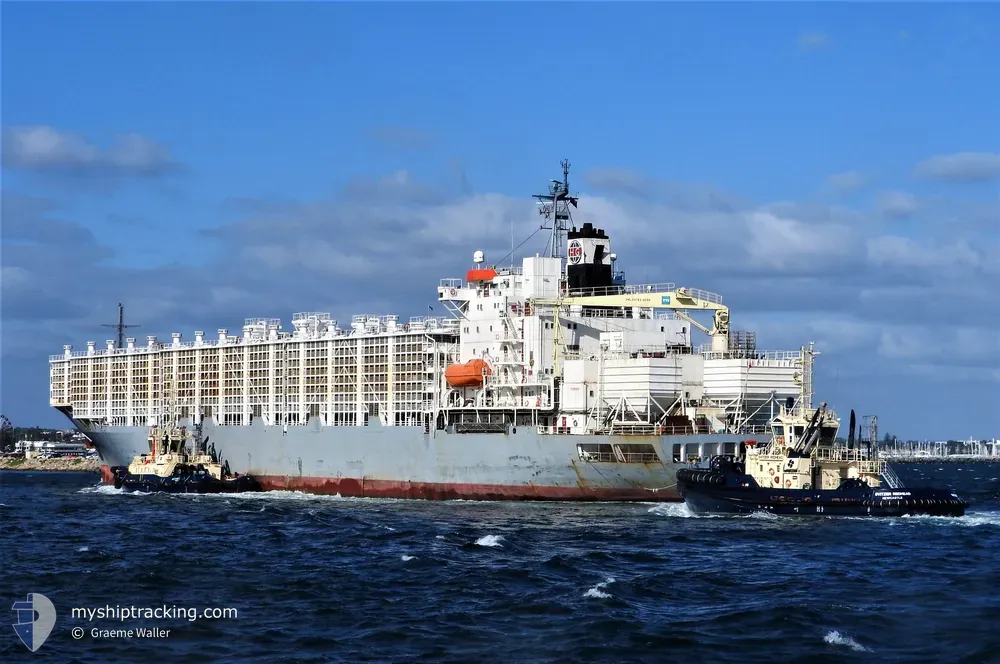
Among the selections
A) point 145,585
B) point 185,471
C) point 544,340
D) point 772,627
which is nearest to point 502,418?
point 544,340

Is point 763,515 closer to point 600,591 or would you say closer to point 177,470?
point 600,591

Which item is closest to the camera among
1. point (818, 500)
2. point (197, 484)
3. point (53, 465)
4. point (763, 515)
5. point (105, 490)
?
point (818, 500)

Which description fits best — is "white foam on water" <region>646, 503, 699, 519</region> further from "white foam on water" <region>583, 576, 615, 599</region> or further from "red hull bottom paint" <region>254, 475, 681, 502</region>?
"white foam on water" <region>583, 576, 615, 599</region>

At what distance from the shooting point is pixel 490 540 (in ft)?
167

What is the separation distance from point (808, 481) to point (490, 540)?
Result: 16.5 meters

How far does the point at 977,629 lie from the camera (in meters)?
32.6

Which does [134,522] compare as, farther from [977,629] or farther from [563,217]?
[977,629]

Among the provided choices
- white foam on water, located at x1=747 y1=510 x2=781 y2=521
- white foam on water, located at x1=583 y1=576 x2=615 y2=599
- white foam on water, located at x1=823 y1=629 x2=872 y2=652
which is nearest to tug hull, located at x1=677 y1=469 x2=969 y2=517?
white foam on water, located at x1=747 y1=510 x2=781 y2=521

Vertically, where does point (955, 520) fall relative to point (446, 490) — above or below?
below

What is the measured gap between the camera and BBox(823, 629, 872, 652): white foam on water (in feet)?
100

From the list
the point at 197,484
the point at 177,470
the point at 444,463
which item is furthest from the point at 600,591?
the point at 177,470

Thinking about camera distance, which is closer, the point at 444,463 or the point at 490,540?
the point at 490,540

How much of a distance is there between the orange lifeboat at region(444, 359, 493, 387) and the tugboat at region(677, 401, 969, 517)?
55.2 ft

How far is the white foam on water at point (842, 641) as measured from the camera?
1205 inches
